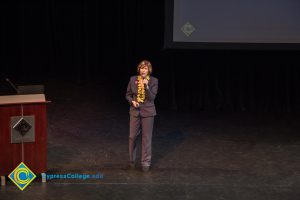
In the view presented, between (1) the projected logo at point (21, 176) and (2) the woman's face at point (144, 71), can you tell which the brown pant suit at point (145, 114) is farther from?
(1) the projected logo at point (21, 176)

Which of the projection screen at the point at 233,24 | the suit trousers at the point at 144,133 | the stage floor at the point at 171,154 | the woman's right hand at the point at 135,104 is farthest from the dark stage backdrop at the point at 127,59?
the woman's right hand at the point at 135,104

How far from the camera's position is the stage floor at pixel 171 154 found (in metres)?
4.41

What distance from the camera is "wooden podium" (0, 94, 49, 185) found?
4395 mm

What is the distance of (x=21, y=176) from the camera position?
4453 millimetres

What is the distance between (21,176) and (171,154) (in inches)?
67.4

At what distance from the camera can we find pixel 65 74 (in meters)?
8.39

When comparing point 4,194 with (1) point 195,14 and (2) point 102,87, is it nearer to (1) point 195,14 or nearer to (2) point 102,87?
(1) point 195,14

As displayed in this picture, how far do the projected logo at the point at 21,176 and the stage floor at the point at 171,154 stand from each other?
0.19 ft

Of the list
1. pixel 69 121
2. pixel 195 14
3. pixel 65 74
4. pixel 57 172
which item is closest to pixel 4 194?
pixel 57 172

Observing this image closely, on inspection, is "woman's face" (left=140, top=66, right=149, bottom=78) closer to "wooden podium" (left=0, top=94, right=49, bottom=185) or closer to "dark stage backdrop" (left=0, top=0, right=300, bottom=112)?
"wooden podium" (left=0, top=94, right=49, bottom=185)

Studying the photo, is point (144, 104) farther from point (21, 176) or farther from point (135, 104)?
point (21, 176)

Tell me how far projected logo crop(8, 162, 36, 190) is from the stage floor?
0.19ft

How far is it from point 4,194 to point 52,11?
180 inches

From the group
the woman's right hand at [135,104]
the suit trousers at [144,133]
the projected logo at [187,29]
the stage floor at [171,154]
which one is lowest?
the stage floor at [171,154]
